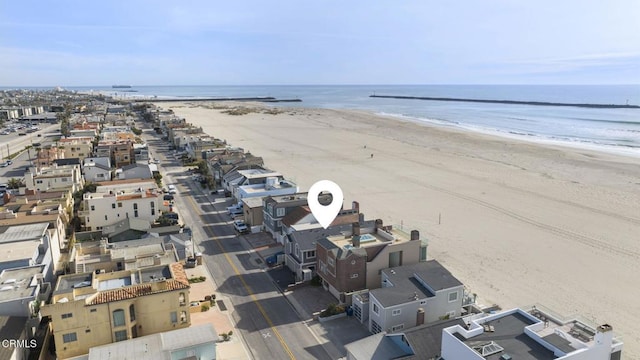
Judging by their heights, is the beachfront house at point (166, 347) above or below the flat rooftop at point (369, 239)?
below

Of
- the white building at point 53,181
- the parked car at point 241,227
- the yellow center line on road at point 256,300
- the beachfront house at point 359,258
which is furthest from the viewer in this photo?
the white building at point 53,181

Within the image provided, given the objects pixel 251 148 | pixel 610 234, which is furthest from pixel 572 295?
pixel 251 148

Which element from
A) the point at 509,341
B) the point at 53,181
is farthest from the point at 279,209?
the point at 53,181

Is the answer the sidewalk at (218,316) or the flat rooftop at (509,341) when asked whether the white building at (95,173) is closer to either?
the sidewalk at (218,316)

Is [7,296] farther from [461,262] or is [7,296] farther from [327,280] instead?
[461,262]

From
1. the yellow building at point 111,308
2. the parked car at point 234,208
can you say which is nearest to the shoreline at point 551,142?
the parked car at point 234,208

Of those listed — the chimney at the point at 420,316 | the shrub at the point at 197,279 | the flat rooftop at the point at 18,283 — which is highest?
the flat rooftop at the point at 18,283

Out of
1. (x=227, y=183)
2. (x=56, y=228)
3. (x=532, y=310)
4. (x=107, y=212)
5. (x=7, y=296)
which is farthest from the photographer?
(x=227, y=183)
